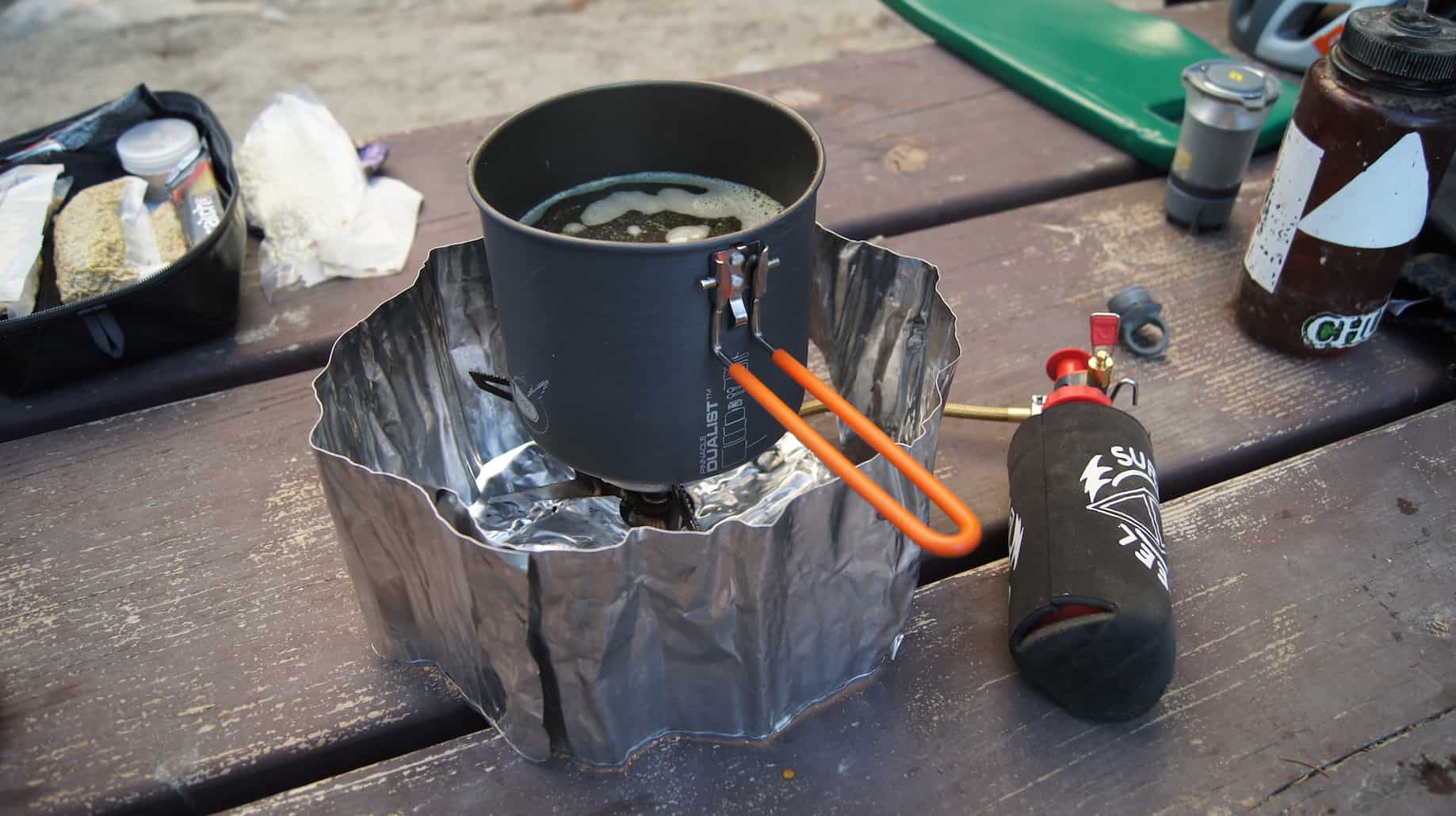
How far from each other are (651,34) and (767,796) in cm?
255

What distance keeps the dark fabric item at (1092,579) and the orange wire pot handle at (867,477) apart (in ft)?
0.37

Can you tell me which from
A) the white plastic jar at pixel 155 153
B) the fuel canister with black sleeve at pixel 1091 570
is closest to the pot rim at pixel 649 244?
the fuel canister with black sleeve at pixel 1091 570

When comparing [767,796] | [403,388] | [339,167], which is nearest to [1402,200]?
[767,796]

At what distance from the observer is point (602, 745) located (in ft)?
2.04

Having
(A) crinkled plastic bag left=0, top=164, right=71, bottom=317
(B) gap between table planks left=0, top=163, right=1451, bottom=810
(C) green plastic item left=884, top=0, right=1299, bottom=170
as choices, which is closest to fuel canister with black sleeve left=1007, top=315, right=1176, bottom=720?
(B) gap between table planks left=0, top=163, right=1451, bottom=810

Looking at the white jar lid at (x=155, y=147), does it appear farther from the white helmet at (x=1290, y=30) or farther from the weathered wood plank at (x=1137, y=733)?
the white helmet at (x=1290, y=30)

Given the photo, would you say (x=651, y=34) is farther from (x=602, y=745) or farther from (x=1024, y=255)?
(x=602, y=745)

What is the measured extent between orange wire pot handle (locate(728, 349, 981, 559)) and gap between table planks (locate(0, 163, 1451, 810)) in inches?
10.5

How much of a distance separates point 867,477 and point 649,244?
6.7 inches

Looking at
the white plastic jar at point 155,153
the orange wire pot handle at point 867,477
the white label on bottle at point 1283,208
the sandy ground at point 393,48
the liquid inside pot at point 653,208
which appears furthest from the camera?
the sandy ground at point 393,48

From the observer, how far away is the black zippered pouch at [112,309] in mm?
850

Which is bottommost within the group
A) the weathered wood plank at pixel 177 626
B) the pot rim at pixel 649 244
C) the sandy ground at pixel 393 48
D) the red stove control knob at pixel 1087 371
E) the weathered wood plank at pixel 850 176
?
the sandy ground at pixel 393 48

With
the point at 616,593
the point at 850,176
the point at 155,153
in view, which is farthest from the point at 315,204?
the point at 616,593

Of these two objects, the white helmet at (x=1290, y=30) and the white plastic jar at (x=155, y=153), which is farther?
the white helmet at (x=1290, y=30)
